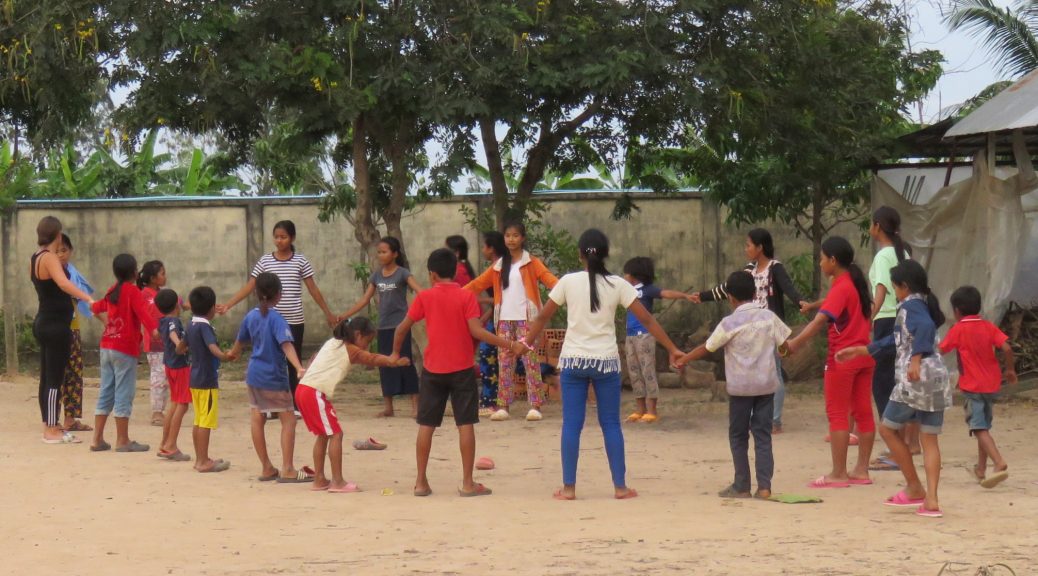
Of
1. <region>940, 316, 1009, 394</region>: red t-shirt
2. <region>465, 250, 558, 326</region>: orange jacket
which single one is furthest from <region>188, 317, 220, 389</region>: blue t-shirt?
<region>940, 316, 1009, 394</region>: red t-shirt

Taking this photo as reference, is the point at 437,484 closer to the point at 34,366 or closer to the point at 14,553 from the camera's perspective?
the point at 14,553

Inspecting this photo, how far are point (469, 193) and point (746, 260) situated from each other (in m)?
3.53

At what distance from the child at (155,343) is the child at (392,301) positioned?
1.53 metres

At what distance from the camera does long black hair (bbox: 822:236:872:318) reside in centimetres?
751

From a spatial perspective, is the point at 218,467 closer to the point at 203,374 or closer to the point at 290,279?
the point at 203,374

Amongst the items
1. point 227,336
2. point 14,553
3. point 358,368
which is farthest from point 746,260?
point 14,553

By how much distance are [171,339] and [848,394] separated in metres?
4.46

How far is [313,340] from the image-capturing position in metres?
16.4

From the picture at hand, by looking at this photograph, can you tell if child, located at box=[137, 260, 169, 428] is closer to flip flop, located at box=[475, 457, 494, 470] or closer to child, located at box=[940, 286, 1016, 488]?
flip flop, located at box=[475, 457, 494, 470]

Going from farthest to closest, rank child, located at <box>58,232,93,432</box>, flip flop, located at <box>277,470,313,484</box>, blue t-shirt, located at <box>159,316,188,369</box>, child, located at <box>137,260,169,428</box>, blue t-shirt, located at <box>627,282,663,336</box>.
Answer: blue t-shirt, located at <box>627,282,663,336</box> < child, located at <box>137,260,169,428</box> < child, located at <box>58,232,93,432</box> < blue t-shirt, located at <box>159,316,188,369</box> < flip flop, located at <box>277,470,313,484</box>

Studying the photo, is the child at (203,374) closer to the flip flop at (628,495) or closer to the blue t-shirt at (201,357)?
the blue t-shirt at (201,357)

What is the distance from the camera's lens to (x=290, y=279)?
34.5 ft

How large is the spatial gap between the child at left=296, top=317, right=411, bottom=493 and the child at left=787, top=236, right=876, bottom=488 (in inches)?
99.2

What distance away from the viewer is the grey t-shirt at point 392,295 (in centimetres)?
1059
